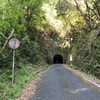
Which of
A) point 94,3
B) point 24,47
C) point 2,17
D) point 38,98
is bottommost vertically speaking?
point 38,98

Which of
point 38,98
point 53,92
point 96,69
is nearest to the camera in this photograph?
point 38,98

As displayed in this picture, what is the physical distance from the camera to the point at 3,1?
1989 cm

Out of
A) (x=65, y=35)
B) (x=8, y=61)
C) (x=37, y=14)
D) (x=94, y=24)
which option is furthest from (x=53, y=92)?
(x=65, y=35)

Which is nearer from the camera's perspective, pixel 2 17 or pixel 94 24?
pixel 2 17

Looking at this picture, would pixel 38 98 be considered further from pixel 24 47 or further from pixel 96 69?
pixel 24 47

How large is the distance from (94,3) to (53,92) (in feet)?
59.8

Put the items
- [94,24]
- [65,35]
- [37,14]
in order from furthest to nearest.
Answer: [65,35], [37,14], [94,24]

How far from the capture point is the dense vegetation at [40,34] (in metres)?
17.0

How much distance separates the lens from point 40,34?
45938mm

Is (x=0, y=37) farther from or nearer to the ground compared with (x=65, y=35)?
nearer to the ground

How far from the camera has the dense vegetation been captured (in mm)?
16969

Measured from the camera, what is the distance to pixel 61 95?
35.0 ft

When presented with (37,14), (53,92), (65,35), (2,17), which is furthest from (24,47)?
(65,35)

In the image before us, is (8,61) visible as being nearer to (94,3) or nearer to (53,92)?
(53,92)
